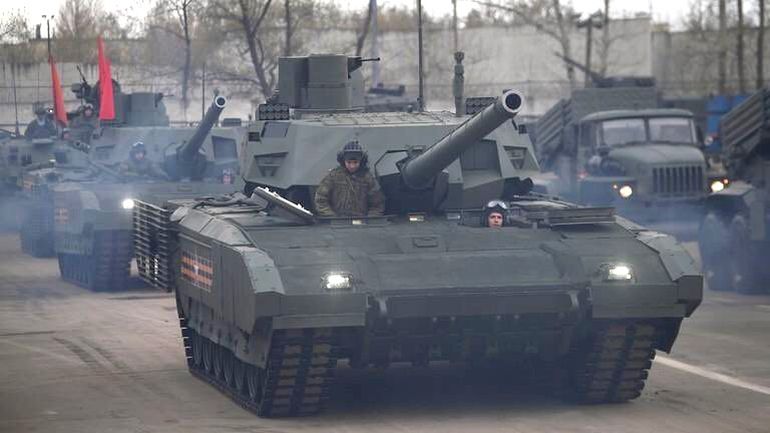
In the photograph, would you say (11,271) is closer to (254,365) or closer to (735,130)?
(735,130)

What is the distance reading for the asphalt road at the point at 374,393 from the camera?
12.0m

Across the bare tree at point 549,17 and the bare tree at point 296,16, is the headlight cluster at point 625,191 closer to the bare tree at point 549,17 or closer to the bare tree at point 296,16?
the bare tree at point 296,16

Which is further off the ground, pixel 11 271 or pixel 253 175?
pixel 253 175

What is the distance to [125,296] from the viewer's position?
71.1 ft

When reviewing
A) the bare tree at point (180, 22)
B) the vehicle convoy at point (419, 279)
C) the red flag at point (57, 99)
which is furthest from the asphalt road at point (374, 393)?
the bare tree at point (180, 22)

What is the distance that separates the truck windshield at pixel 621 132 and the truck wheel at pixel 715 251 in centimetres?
536

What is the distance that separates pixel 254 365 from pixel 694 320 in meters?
7.15

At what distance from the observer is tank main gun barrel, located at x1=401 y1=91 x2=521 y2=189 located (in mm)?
11922

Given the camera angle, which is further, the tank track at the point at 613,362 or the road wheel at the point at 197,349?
the road wheel at the point at 197,349

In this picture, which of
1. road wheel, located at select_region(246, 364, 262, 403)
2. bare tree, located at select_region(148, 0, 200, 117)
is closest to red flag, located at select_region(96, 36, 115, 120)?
bare tree, located at select_region(148, 0, 200, 117)

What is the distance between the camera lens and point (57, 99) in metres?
28.4

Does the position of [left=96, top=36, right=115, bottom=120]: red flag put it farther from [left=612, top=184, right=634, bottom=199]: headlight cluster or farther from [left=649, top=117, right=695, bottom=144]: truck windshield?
[left=649, top=117, right=695, bottom=144]: truck windshield

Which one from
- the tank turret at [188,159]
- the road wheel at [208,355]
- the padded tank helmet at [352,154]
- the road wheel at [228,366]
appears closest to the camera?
the road wheel at [228,366]

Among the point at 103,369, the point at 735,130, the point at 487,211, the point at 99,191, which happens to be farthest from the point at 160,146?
the point at 487,211
